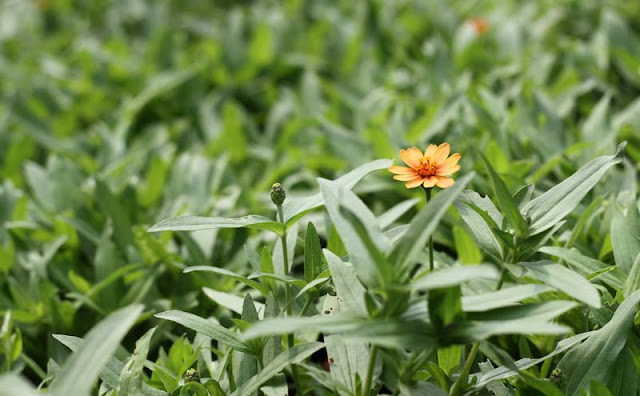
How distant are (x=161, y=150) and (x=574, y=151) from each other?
1.24 metres

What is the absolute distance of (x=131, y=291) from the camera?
1.67m

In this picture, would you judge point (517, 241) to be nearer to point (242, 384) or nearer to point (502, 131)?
point (242, 384)

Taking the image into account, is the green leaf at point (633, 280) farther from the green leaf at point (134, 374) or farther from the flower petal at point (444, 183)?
the green leaf at point (134, 374)

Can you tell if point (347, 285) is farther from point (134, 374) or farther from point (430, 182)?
point (134, 374)

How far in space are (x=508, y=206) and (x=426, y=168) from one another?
0.48 feet

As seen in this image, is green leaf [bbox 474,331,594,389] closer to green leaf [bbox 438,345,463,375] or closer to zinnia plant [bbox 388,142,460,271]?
green leaf [bbox 438,345,463,375]

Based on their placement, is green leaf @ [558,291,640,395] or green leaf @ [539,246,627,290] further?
green leaf @ [539,246,627,290]

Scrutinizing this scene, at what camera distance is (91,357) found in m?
0.89

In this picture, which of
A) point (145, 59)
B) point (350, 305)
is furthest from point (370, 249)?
point (145, 59)

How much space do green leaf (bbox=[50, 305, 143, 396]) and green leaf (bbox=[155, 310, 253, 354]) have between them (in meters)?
0.27

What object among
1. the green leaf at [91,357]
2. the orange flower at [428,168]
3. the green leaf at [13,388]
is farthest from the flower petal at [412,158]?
the green leaf at [13,388]

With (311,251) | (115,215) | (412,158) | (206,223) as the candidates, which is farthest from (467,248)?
(115,215)

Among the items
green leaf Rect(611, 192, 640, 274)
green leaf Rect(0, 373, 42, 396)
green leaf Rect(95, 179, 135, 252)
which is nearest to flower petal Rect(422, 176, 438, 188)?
green leaf Rect(611, 192, 640, 274)

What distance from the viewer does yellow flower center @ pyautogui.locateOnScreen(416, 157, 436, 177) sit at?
3.84ft
